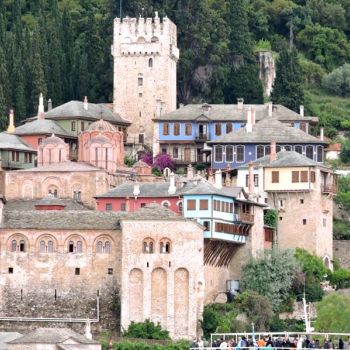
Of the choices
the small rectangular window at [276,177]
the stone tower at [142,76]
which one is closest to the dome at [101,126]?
the stone tower at [142,76]

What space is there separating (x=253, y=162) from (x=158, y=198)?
27.7 ft

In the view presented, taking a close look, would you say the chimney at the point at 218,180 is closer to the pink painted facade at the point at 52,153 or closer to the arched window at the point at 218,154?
the arched window at the point at 218,154

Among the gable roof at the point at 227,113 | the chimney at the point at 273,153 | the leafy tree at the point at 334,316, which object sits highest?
the gable roof at the point at 227,113

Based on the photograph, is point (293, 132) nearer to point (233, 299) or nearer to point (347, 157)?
point (347, 157)

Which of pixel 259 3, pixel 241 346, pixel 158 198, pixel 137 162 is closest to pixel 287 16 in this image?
pixel 259 3

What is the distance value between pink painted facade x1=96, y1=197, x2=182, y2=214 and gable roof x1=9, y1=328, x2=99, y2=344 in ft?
56.1

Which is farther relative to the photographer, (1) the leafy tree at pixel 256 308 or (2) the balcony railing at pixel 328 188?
(2) the balcony railing at pixel 328 188

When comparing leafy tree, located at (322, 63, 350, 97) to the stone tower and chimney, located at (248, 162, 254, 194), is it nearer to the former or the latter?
the stone tower

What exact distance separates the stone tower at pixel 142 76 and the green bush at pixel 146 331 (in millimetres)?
32991

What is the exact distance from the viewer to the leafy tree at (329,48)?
16212cm

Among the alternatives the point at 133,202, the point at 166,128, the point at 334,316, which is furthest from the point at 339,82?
the point at 334,316

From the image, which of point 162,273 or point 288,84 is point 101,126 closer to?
point 288,84

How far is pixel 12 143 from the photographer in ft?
432

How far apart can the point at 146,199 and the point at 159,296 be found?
11.2 meters
